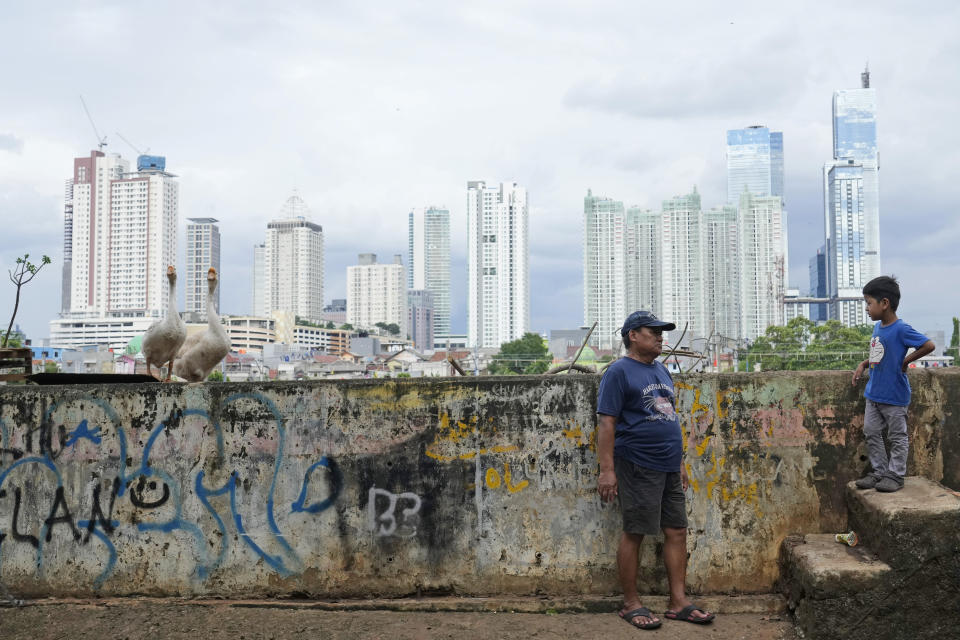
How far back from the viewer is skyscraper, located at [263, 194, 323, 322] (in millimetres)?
164750

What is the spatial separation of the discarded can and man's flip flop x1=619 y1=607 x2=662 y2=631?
3.43 feet

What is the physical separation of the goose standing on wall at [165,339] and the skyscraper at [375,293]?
547 feet

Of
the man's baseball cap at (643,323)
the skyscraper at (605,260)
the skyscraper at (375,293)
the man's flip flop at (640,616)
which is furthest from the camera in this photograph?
the skyscraper at (375,293)

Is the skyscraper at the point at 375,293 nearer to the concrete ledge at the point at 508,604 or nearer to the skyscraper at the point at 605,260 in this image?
the skyscraper at the point at 605,260

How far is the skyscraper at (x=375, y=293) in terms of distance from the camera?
567ft

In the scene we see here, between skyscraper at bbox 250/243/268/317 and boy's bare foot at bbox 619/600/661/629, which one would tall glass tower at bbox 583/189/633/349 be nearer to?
skyscraper at bbox 250/243/268/317

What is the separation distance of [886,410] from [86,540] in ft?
14.6

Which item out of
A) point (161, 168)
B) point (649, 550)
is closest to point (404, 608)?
point (649, 550)

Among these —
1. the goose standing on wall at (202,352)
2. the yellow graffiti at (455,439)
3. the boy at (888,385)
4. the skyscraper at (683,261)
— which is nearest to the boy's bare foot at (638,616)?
the yellow graffiti at (455,439)

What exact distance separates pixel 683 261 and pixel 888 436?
10394 centimetres

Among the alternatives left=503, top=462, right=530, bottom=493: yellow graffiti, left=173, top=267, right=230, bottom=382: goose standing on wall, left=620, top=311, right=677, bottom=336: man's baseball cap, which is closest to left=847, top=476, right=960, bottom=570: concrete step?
left=620, top=311, right=677, bottom=336: man's baseball cap

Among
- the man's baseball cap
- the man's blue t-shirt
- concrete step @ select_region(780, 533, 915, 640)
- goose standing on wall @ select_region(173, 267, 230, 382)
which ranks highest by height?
the man's baseball cap

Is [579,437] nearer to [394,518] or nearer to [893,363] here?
[394,518]

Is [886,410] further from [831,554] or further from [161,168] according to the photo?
[161,168]
